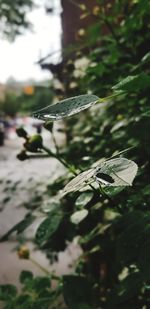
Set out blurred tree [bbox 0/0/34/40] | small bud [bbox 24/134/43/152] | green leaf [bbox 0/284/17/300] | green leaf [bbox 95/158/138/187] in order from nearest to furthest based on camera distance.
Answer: green leaf [bbox 95/158/138/187] < small bud [bbox 24/134/43/152] < green leaf [bbox 0/284/17/300] < blurred tree [bbox 0/0/34/40]

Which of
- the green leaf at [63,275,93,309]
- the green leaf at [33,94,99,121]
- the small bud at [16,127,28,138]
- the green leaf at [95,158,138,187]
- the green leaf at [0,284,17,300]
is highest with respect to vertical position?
the small bud at [16,127,28,138]

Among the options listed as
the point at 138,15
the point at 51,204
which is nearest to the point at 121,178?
the point at 51,204

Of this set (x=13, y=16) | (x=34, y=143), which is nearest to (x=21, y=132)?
(x=34, y=143)

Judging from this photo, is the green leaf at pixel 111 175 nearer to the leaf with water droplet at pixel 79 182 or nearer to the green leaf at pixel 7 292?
the leaf with water droplet at pixel 79 182

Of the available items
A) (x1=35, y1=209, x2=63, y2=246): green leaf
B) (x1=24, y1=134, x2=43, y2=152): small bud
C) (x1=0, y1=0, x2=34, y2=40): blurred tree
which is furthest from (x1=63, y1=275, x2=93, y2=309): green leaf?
(x1=0, y1=0, x2=34, y2=40): blurred tree

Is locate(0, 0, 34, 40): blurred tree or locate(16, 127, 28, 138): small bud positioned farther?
locate(0, 0, 34, 40): blurred tree

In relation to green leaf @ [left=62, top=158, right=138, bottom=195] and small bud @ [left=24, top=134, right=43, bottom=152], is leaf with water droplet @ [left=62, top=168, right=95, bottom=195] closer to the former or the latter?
green leaf @ [left=62, top=158, right=138, bottom=195]

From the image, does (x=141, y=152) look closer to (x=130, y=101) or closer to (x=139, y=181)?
(x=139, y=181)
